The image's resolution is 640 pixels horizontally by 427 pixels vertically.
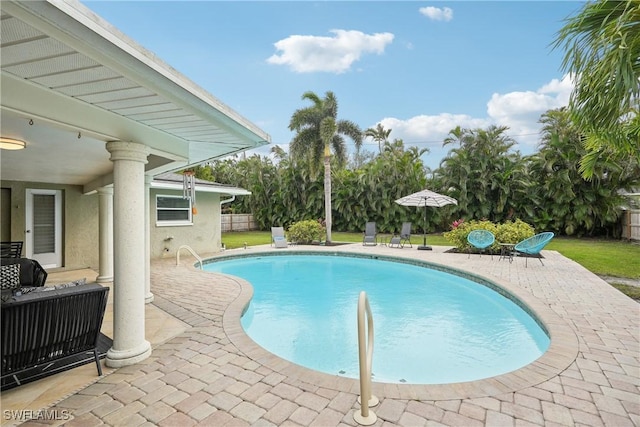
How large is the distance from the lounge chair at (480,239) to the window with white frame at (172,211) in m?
11.7

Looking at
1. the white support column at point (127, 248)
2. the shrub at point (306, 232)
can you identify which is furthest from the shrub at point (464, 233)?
the white support column at point (127, 248)

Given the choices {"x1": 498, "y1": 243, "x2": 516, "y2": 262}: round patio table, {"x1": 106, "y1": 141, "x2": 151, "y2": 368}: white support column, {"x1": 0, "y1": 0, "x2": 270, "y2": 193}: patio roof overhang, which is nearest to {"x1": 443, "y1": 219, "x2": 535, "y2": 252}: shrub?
{"x1": 498, "y1": 243, "x2": 516, "y2": 262}: round patio table

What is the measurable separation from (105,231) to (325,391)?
22.2 ft

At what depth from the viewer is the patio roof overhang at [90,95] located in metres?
1.90

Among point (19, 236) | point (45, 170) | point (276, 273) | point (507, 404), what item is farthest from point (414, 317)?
point (19, 236)

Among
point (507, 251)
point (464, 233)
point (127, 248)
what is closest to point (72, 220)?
point (127, 248)

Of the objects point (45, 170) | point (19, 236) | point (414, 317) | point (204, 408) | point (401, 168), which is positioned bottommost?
point (414, 317)

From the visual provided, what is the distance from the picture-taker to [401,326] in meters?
6.51

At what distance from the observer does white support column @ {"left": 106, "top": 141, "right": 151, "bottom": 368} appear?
3801 mm

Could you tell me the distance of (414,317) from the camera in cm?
702

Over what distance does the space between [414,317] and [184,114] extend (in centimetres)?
605

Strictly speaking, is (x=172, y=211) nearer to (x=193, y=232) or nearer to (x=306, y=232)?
(x=193, y=232)

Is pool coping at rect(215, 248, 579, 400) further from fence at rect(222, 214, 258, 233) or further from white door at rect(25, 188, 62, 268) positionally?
fence at rect(222, 214, 258, 233)

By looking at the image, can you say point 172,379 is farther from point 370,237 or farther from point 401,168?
point 401,168
